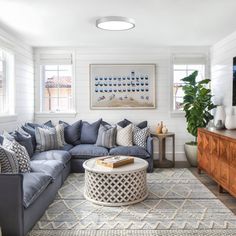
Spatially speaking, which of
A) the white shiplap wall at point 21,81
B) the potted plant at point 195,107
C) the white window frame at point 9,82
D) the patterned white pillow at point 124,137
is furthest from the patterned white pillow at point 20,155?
the potted plant at point 195,107

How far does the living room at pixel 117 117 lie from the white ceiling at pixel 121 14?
0.06ft

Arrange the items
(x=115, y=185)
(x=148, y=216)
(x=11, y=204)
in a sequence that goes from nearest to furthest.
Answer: (x=11, y=204), (x=148, y=216), (x=115, y=185)

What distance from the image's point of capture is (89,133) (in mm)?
5566

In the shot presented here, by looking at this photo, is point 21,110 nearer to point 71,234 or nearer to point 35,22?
point 35,22

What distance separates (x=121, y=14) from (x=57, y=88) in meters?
2.84

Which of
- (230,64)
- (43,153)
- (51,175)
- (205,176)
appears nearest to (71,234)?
(51,175)

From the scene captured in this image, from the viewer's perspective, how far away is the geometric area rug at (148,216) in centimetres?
277

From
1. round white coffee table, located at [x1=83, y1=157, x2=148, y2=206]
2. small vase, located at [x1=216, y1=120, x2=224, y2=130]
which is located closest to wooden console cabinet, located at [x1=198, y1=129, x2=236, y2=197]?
small vase, located at [x1=216, y1=120, x2=224, y2=130]

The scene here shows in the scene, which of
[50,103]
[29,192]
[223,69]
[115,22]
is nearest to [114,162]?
[29,192]

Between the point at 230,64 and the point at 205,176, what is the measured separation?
1992 millimetres

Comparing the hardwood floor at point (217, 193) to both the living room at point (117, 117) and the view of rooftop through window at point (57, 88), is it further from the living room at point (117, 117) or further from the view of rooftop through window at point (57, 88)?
the view of rooftop through window at point (57, 88)

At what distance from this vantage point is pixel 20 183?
2.53 m

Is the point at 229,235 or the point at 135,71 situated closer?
the point at 229,235

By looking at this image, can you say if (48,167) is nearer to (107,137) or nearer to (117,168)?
(117,168)
